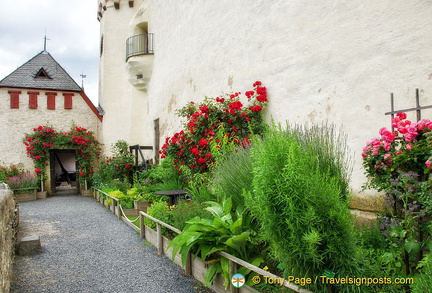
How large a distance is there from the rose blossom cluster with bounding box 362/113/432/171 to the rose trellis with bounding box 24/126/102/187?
518 inches

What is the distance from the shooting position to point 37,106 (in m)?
14.5

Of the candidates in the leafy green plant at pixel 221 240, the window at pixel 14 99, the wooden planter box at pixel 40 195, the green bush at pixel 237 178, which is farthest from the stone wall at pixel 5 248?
the window at pixel 14 99

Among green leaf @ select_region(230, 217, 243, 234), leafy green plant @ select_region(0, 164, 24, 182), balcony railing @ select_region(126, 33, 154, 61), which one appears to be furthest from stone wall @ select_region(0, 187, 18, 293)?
leafy green plant @ select_region(0, 164, 24, 182)

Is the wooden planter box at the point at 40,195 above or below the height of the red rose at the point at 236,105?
below

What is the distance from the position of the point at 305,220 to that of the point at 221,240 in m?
1.60

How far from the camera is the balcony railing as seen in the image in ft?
42.0

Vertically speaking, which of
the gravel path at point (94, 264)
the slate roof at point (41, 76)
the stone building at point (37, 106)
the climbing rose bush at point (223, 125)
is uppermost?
the slate roof at point (41, 76)

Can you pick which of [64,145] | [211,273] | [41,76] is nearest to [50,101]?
[41,76]

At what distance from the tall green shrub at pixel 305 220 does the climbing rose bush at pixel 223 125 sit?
327cm

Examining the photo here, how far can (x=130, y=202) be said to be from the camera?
8734mm

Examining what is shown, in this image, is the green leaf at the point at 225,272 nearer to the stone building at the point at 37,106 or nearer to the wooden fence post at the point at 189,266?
the wooden fence post at the point at 189,266

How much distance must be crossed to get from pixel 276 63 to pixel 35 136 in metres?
11.7

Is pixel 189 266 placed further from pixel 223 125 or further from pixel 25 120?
pixel 25 120

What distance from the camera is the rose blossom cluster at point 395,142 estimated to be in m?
2.93
